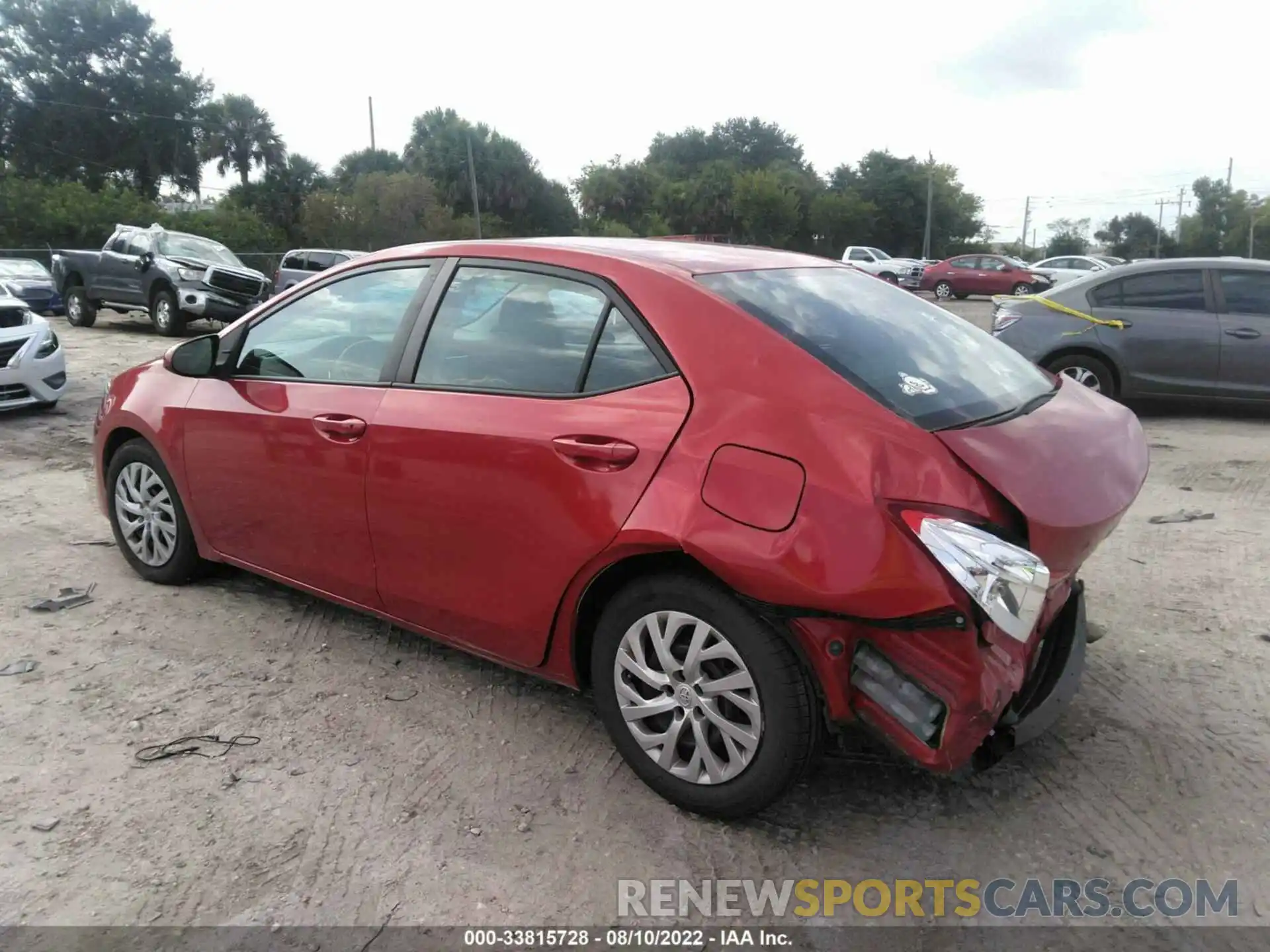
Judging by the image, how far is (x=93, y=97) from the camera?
4881 cm

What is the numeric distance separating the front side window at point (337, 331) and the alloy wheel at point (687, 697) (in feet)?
4.90

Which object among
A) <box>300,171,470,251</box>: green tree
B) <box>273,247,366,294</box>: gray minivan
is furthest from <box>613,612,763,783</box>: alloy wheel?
<box>300,171,470,251</box>: green tree

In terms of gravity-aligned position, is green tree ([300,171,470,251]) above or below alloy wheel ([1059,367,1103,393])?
above

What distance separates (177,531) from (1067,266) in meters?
32.4

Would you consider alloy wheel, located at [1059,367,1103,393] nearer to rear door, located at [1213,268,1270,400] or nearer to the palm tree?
rear door, located at [1213,268,1270,400]

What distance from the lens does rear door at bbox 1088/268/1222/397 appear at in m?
8.45

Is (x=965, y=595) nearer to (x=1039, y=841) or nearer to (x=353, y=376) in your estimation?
(x=1039, y=841)

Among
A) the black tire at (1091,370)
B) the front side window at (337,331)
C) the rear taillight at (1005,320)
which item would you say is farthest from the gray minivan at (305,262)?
the front side window at (337,331)

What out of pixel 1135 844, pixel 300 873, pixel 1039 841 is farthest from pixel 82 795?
pixel 1135 844

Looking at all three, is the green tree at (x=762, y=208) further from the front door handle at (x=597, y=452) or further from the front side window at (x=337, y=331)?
the front door handle at (x=597, y=452)

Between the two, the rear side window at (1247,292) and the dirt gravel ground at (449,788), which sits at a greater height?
the rear side window at (1247,292)

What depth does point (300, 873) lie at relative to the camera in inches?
103

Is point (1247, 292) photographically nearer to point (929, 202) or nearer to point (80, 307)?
point (80, 307)

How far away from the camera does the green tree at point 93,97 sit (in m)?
47.4
